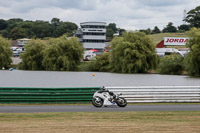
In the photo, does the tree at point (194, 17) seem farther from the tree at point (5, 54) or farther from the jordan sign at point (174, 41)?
the tree at point (5, 54)

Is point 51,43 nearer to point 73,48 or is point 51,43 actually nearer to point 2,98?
point 73,48

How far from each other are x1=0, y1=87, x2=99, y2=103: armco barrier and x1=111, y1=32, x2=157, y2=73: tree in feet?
159

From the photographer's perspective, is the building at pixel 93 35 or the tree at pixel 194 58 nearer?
the tree at pixel 194 58

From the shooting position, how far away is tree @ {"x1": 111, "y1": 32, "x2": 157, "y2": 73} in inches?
2842

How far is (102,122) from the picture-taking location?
15617 mm

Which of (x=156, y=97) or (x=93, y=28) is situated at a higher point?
(x=93, y=28)

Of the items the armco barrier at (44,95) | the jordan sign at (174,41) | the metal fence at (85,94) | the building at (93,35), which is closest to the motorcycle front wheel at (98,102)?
the metal fence at (85,94)

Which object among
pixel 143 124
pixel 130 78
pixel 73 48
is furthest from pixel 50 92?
pixel 73 48

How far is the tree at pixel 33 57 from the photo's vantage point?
85.1 metres

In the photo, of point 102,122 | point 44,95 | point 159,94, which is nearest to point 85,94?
point 44,95

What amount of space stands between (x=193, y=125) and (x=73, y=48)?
69326 mm

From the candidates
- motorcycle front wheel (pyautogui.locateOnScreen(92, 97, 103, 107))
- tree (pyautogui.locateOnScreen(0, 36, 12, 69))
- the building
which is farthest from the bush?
the building

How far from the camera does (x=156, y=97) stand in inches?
930

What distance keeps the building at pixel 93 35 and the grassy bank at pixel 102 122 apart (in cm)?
13801
